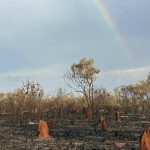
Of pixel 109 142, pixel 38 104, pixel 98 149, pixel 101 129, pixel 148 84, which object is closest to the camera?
pixel 98 149

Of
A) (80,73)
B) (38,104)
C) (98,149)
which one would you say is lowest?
(98,149)

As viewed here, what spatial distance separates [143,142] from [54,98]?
62909mm

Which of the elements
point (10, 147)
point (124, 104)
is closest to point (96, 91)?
point (124, 104)

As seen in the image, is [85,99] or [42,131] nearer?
[42,131]

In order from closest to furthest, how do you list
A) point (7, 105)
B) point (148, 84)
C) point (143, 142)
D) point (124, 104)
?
point (143, 142) < point (7, 105) < point (124, 104) < point (148, 84)

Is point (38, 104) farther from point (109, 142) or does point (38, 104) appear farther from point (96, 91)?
point (109, 142)

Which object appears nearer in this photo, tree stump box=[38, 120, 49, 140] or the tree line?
tree stump box=[38, 120, 49, 140]

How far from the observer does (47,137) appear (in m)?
24.9

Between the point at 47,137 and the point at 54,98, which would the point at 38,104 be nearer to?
the point at 54,98

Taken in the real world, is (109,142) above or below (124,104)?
below

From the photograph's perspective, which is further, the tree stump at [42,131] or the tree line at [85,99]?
the tree line at [85,99]

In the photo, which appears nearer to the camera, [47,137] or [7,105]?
[47,137]

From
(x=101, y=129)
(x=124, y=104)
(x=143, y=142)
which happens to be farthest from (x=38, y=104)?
(x=143, y=142)

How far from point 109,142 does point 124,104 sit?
55.6 metres
